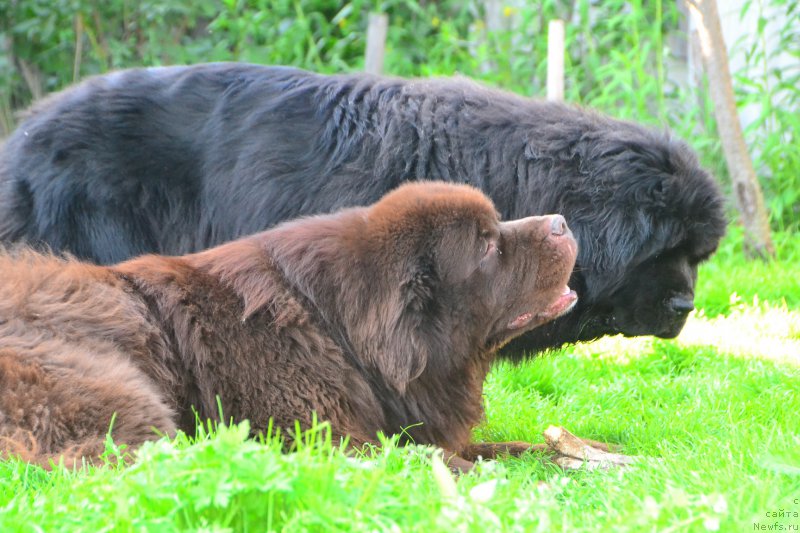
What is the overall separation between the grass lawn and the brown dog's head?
1.48 feet

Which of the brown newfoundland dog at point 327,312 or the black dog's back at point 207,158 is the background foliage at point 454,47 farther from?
the brown newfoundland dog at point 327,312

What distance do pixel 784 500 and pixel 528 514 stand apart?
2.40ft

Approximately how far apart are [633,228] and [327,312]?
5.19ft

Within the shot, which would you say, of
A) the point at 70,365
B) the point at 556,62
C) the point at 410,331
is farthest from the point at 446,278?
the point at 556,62

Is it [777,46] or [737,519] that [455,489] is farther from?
A: [777,46]

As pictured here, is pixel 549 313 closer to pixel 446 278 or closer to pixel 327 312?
pixel 446 278

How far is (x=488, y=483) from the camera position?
2480mm

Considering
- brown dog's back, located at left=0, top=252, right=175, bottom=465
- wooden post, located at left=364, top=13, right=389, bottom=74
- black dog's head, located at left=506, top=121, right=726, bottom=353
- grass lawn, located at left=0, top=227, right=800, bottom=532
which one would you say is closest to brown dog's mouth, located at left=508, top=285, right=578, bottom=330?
grass lawn, located at left=0, top=227, right=800, bottom=532

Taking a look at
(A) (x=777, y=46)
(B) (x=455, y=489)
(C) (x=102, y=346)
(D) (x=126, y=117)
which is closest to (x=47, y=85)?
(D) (x=126, y=117)

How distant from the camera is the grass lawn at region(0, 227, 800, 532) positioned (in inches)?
91.4

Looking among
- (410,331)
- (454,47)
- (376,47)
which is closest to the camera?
(410,331)

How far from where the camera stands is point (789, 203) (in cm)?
779

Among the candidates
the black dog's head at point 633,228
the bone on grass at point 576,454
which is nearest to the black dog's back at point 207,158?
the black dog's head at point 633,228

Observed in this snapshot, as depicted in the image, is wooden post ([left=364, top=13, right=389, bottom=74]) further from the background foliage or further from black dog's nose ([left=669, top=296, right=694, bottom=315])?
black dog's nose ([left=669, top=296, right=694, bottom=315])
